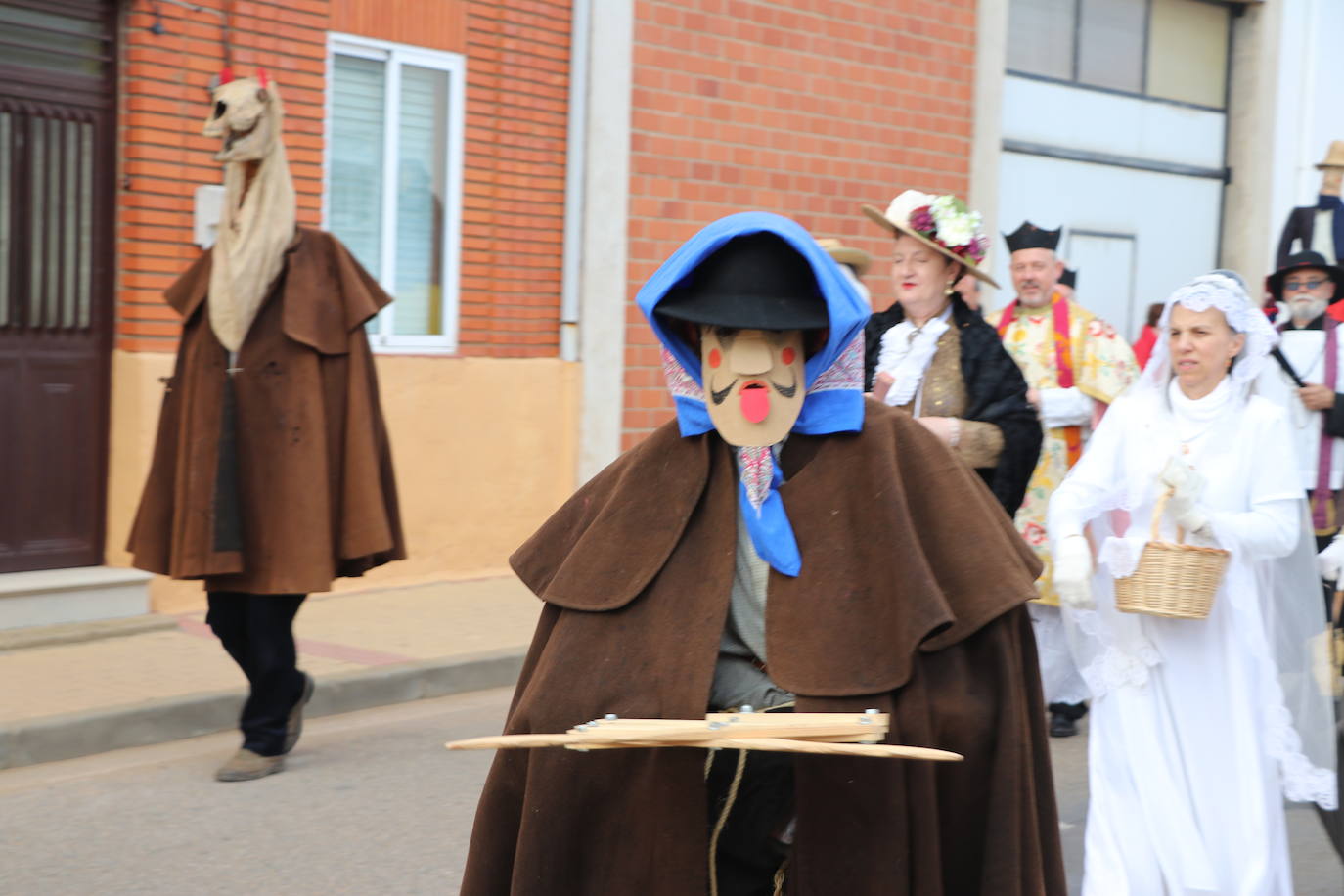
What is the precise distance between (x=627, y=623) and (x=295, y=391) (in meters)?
3.44

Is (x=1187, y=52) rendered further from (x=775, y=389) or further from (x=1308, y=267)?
(x=775, y=389)

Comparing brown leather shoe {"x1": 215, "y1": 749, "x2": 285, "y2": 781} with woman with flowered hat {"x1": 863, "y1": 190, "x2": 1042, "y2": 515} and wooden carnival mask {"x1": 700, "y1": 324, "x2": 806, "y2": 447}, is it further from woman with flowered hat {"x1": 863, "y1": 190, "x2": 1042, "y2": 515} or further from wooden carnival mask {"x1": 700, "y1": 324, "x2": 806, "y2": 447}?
wooden carnival mask {"x1": 700, "y1": 324, "x2": 806, "y2": 447}

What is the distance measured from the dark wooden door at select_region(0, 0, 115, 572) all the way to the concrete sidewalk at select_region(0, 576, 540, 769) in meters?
0.80

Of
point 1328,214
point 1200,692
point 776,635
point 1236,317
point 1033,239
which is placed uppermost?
point 1328,214

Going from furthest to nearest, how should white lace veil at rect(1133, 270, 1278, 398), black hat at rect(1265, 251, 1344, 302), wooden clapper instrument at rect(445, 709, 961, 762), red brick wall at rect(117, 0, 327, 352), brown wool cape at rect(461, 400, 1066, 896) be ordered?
red brick wall at rect(117, 0, 327, 352) < black hat at rect(1265, 251, 1344, 302) < white lace veil at rect(1133, 270, 1278, 398) < brown wool cape at rect(461, 400, 1066, 896) < wooden clapper instrument at rect(445, 709, 961, 762)

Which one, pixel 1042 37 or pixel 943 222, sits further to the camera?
pixel 1042 37

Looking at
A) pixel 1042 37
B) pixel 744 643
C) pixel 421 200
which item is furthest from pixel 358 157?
pixel 744 643

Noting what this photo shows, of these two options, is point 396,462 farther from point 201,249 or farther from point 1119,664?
point 1119,664

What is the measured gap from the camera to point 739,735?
2619 mm

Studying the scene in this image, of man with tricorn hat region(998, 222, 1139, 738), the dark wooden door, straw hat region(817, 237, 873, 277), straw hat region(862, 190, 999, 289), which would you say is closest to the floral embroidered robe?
man with tricorn hat region(998, 222, 1139, 738)

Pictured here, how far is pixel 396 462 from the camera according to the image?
9961mm

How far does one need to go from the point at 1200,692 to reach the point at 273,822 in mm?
2979

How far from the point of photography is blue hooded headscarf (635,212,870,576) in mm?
2998

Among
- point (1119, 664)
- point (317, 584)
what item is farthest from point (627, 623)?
point (317, 584)
